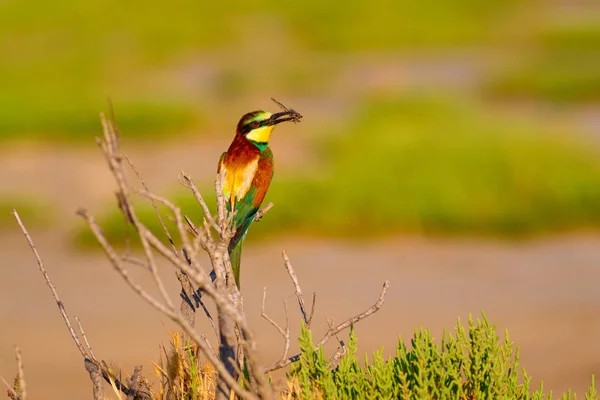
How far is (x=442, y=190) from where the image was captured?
10.0 m

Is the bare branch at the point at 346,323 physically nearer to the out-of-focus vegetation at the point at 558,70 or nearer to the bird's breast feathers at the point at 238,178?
the bird's breast feathers at the point at 238,178

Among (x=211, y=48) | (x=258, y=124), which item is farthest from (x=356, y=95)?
(x=258, y=124)

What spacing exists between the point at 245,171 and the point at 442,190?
6.53 m

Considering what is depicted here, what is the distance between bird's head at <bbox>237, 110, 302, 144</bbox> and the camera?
3443mm

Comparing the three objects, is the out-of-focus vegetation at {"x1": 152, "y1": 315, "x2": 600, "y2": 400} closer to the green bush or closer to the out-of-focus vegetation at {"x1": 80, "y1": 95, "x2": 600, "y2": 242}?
the green bush

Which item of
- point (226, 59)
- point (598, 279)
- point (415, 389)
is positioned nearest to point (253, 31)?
point (226, 59)

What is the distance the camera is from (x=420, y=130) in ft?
40.7

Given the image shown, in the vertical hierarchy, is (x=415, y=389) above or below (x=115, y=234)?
below

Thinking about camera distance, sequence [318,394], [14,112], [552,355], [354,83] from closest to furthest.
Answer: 1. [318,394]
2. [552,355]
3. [14,112]
4. [354,83]

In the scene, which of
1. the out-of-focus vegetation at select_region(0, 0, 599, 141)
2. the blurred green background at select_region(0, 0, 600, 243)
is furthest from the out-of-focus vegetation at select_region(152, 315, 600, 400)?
the out-of-focus vegetation at select_region(0, 0, 599, 141)

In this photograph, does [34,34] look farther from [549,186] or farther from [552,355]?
[552,355]

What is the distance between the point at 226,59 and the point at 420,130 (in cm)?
1266

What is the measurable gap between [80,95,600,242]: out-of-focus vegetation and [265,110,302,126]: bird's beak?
5688mm

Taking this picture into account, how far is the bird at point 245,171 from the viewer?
11.7ft
